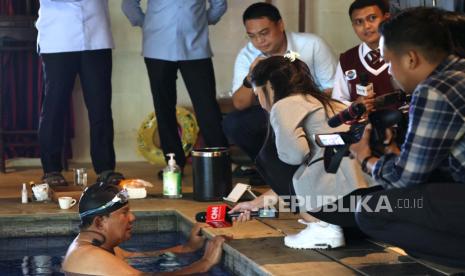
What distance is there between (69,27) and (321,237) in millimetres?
2480

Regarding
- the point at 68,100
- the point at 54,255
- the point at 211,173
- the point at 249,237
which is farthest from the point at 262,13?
the point at 54,255

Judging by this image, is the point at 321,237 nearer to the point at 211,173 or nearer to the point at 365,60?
the point at 365,60

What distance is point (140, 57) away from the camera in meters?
7.09

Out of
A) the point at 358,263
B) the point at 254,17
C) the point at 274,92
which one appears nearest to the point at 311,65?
the point at 254,17

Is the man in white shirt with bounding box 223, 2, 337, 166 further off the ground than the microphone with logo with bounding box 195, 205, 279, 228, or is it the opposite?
the man in white shirt with bounding box 223, 2, 337, 166

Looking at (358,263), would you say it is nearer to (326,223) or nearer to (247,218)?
(326,223)

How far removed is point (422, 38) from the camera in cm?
271

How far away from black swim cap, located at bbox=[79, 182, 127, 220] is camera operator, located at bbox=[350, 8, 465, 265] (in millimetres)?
1155

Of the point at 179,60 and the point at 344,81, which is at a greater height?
the point at 179,60

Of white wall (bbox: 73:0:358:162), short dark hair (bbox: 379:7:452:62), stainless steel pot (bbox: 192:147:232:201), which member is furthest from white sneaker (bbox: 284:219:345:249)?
white wall (bbox: 73:0:358:162)

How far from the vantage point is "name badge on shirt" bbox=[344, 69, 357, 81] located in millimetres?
4609

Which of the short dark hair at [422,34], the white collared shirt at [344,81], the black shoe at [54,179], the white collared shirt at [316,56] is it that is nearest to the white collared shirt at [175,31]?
the white collared shirt at [316,56]

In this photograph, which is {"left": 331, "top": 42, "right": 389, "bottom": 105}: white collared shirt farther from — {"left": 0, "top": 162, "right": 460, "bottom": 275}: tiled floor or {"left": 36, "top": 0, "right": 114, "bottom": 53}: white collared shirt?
{"left": 36, "top": 0, "right": 114, "bottom": 53}: white collared shirt

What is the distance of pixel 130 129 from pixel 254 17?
7.39 feet
